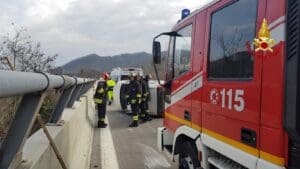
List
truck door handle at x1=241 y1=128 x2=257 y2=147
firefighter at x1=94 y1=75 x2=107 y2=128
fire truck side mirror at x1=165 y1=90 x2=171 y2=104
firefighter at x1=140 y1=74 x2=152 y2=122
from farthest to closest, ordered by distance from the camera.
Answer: firefighter at x1=140 y1=74 x2=152 y2=122 → firefighter at x1=94 y1=75 x2=107 y2=128 → fire truck side mirror at x1=165 y1=90 x2=171 y2=104 → truck door handle at x1=241 y1=128 x2=257 y2=147

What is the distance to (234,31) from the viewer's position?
15.8 feet

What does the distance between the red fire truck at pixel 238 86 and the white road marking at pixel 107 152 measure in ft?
8.02

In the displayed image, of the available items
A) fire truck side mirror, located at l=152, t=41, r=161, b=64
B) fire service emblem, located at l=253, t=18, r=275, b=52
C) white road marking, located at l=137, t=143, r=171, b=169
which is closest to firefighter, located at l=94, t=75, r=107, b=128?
white road marking, located at l=137, t=143, r=171, b=169

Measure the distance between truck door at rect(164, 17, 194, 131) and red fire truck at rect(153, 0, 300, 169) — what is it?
Answer: 0.01m

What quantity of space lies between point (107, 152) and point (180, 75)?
14.7ft

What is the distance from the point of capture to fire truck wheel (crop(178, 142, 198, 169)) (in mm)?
6078

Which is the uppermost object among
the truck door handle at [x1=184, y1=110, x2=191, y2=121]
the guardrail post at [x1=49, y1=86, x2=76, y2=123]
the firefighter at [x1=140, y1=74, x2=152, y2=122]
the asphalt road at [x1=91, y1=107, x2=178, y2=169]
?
the guardrail post at [x1=49, y1=86, x2=76, y2=123]

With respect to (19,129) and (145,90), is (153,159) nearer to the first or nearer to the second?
(19,129)

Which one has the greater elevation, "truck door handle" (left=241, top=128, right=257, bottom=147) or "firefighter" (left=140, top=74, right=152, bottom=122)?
"truck door handle" (left=241, top=128, right=257, bottom=147)

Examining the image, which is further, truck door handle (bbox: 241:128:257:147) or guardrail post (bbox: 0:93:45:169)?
truck door handle (bbox: 241:128:257:147)

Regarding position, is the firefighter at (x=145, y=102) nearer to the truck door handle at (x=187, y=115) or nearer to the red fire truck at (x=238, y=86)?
the red fire truck at (x=238, y=86)

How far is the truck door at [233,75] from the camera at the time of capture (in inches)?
166

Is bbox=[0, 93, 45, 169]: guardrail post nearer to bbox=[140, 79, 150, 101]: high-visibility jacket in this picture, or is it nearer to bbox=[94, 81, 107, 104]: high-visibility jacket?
bbox=[94, 81, 107, 104]: high-visibility jacket

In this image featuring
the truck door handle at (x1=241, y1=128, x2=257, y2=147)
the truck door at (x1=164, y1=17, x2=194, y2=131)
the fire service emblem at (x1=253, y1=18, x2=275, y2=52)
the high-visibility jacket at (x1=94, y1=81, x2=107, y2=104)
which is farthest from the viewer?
the high-visibility jacket at (x1=94, y1=81, x2=107, y2=104)
